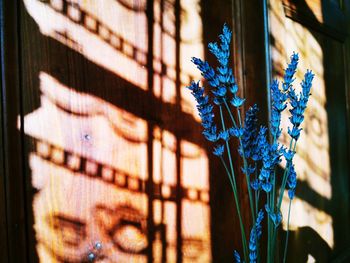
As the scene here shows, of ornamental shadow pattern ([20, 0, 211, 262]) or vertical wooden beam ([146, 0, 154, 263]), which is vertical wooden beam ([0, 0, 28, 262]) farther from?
vertical wooden beam ([146, 0, 154, 263])

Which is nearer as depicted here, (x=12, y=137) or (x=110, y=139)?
(x=12, y=137)

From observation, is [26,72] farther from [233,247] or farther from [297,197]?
[297,197]

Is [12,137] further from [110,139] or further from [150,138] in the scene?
[150,138]

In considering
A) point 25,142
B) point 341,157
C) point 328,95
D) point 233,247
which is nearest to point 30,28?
point 25,142

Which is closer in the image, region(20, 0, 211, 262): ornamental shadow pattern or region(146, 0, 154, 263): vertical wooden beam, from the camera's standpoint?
region(20, 0, 211, 262): ornamental shadow pattern

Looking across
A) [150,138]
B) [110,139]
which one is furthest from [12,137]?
[150,138]

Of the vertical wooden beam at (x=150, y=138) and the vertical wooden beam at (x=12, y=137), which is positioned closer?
the vertical wooden beam at (x=12, y=137)

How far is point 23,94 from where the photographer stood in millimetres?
820

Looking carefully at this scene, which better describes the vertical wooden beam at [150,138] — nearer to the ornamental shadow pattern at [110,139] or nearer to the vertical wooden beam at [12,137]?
the ornamental shadow pattern at [110,139]

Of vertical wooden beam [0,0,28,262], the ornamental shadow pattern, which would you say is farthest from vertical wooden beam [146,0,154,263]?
vertical wooden beam [0,0,28,262]

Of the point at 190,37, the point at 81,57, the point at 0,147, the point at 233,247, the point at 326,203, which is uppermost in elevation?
the point at 190,37

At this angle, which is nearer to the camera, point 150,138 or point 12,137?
point 12,137

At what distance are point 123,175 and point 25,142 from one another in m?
0.30

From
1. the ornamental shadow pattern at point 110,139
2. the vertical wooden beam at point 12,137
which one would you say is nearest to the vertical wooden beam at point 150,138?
the ornamental shadow pattern at point 110,139
